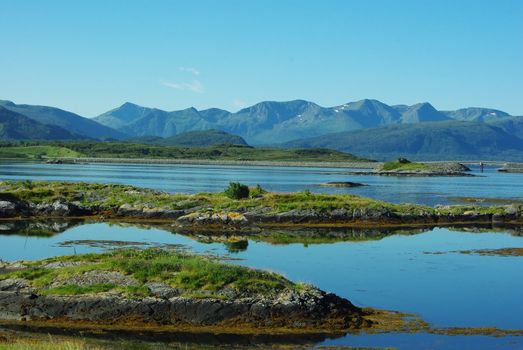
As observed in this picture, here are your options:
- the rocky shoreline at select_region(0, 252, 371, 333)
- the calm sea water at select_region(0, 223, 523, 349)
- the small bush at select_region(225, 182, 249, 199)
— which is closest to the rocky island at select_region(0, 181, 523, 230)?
the small bush at select_region(225, 182, 249, 199)

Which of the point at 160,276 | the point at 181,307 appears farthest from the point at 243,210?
the point at 181,307

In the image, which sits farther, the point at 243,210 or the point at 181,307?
the point at 243,210

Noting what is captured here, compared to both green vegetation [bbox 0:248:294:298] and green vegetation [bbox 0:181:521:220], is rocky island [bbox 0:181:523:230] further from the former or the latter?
green vegetation [bbox 0:248:294:298]

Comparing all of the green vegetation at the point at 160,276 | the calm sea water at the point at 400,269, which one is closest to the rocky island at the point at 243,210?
the calm sea water at the point at 400,269

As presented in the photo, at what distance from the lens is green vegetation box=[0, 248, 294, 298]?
27.4 meters

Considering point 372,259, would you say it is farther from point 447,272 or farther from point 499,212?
point 499,212

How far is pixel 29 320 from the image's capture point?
85.9ft

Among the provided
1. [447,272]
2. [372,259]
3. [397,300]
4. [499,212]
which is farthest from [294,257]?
[499,212]

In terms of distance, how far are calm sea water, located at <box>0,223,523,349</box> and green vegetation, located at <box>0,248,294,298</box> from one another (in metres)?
4.53

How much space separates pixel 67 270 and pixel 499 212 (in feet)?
162

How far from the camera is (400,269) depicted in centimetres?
3972

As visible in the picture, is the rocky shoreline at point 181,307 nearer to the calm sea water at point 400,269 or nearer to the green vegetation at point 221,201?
the calm sea water at point 400,269

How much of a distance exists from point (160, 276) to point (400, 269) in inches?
655

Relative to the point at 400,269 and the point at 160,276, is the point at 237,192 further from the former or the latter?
the point at 160,276
